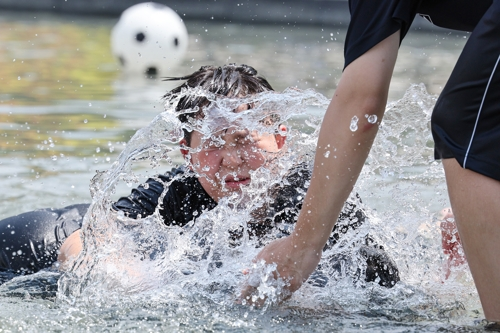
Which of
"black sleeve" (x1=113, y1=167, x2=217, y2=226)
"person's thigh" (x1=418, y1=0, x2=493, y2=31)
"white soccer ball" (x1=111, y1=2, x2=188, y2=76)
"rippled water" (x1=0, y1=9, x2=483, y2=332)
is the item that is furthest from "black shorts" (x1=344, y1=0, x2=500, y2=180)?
"white soccer ball" (x1=111, y1=2, x2=188, y2=76)

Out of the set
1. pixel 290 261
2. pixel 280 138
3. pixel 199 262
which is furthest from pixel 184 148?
pixel 290 261

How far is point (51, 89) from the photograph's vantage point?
9.86 meters

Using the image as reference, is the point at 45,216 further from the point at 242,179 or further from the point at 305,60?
the point at 305,60

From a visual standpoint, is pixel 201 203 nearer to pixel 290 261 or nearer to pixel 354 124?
pixel 290 261

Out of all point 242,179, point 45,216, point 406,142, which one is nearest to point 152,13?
point 406,142

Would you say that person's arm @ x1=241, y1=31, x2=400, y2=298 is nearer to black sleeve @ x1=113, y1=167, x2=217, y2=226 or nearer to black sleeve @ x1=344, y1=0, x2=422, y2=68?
black sleeve @ x1=344, y1=0, x2=422, y2=68

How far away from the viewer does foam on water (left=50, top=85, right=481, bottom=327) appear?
2.74 metres

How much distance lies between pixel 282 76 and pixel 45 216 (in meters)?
7.72

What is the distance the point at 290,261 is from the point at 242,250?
0.87m

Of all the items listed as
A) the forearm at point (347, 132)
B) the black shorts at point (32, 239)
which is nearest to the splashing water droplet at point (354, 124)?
the forearm at point (347, 132)

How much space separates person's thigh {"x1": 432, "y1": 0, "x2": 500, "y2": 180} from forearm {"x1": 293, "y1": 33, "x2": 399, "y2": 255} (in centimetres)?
20

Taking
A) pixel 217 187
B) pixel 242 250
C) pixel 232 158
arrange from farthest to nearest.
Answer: pixel 217 187 → pixel 232 158 → pixel 242 250

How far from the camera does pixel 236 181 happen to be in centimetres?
346

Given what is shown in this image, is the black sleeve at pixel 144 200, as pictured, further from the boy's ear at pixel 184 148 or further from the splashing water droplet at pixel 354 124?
the splashing water droplet at pixel 354 124
